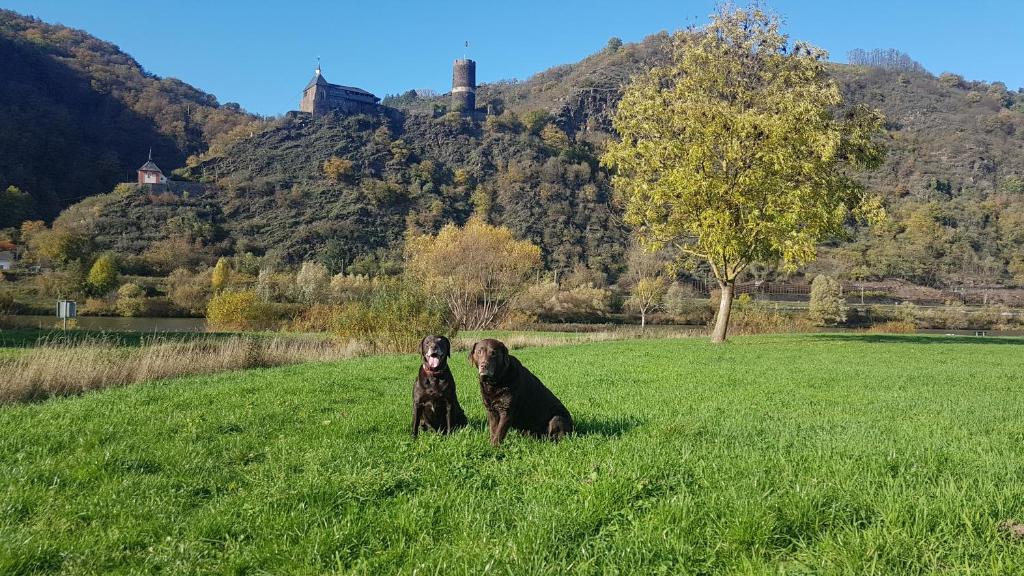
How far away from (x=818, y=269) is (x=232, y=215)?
8208 cm

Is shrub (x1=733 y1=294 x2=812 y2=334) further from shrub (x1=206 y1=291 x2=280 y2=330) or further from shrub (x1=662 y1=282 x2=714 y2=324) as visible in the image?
shrub (x1=206 y1=291 x2=280 y2=330)

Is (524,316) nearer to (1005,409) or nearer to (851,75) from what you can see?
(1005,409)

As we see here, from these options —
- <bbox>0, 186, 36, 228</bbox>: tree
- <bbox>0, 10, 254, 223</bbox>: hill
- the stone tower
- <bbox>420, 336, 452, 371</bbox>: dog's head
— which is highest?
the stone tower

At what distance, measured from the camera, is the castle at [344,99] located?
131250 millimetres

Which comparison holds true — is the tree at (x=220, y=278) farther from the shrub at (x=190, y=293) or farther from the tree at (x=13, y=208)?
the tree at (x=13, y=208)

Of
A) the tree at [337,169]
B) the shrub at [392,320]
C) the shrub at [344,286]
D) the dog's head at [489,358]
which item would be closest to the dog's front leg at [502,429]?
the dog's head at [489,358]

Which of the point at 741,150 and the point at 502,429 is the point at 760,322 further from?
the point at 502,429

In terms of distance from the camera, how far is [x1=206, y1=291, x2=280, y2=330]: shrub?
37100mm

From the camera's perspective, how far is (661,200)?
2025cm

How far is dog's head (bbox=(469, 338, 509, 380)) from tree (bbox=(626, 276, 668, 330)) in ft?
150

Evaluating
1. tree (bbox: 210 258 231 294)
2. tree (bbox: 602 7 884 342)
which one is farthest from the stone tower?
tree (bbox: 602 7 884 342)

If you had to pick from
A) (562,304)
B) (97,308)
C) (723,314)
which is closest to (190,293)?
(97,308)

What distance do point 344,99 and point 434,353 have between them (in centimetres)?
14350

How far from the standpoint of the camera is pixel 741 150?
19.2 meters
